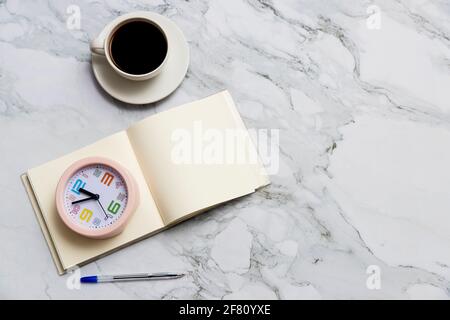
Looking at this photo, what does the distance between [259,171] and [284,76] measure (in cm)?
16

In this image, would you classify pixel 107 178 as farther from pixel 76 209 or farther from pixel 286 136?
pixel 286 136

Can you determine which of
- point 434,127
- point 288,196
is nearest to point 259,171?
point 288,196

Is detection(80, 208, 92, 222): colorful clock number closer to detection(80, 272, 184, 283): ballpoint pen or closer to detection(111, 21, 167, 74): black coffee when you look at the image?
detection(80, 272, 184, 283): ballpoint pen

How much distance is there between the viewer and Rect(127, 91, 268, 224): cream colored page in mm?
894

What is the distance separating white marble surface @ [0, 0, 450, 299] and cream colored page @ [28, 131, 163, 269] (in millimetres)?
23

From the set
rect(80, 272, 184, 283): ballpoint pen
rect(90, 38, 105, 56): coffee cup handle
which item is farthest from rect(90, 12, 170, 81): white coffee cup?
rect(80, 272, 184, 283): ballpoint pen

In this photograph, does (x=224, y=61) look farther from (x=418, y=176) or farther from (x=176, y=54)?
(x=418, y=176)

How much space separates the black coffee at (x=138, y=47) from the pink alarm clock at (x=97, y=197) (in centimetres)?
15

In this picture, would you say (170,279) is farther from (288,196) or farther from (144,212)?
(288,196)

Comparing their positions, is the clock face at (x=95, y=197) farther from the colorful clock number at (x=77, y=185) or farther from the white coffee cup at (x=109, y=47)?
the white coffee cup at (x=109, y=47)

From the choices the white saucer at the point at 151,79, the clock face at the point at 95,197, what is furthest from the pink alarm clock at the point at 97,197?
the white saucer at the point at 151,79

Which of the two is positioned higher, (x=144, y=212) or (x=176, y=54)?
(x=176, y=54)

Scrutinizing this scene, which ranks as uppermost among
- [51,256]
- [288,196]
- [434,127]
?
[434,127]
